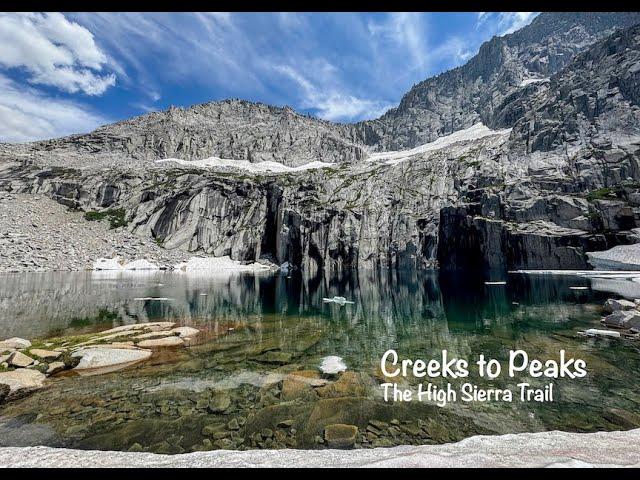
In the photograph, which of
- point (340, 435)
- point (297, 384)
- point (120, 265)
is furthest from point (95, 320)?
point (120, 265)

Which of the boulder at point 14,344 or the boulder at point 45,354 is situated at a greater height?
the boulder at point 14,344

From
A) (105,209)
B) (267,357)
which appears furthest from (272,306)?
(105,209)

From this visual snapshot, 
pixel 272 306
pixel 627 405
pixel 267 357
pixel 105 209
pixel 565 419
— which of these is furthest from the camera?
pixel 105 209

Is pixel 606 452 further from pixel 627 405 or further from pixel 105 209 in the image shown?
pixel 105 209

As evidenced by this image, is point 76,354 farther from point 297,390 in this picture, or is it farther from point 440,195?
point 440,195

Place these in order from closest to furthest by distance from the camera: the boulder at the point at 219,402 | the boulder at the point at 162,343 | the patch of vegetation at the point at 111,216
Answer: the boulder at the point at 219,402 < the boulder at the point at 162,343 < the patch of vegetation at the point at 111,216

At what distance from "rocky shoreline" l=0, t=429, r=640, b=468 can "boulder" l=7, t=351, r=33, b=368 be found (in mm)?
10829

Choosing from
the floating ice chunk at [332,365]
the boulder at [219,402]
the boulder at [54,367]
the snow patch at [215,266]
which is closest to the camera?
the boulder at [219,402]

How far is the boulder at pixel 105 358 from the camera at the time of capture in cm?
1798

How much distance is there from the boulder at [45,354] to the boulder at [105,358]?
1.05 metres

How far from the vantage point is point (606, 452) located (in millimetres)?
7977

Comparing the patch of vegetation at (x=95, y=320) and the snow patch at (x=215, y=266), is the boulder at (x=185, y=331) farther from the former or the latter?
the snow patch at (x=215, y=266)

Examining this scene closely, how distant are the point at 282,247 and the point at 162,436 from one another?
132 meters

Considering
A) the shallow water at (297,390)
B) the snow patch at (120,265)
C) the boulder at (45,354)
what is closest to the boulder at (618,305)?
the shallow water at (297,390)
